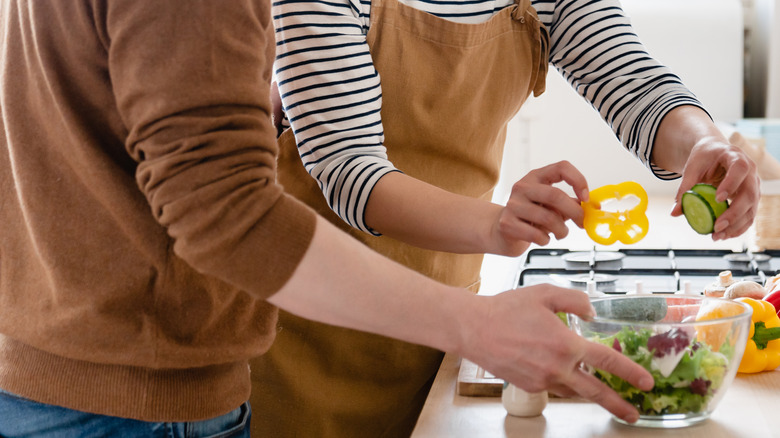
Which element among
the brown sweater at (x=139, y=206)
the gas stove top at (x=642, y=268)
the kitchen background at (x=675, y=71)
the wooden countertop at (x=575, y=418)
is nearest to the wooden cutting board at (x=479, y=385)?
the wooden countertop at (x=575, y=418)

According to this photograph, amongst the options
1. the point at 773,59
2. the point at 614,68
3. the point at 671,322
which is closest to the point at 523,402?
the point at 671,322

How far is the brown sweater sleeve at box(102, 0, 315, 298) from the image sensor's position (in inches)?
21.5

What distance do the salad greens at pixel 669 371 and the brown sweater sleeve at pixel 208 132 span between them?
0.34 metres

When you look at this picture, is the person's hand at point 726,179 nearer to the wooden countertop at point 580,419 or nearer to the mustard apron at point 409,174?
the wooden countertop at point 580,419

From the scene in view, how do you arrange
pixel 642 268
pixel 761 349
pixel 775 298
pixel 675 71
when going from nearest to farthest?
pixel 761 349, pixel 775 298, pixel 642 268, pixel 675 71

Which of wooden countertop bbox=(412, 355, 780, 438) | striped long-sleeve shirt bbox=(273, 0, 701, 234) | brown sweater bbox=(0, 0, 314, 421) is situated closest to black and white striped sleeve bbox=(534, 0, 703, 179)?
striped long-sleeve shirt bbox=(273, 0, 701, 234)

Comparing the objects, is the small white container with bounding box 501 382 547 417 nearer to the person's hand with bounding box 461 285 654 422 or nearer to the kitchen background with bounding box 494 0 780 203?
the person's hand with bounding box 461 285 654 422

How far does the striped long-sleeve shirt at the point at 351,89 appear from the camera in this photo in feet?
3.10

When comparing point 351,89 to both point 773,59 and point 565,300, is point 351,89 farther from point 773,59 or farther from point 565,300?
point 773,59

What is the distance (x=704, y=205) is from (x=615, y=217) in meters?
0.09

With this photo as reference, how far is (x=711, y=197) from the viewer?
0.85m

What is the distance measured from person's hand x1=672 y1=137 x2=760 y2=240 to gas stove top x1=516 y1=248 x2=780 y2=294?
31 centimetres

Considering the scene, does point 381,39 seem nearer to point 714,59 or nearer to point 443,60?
point 443,60

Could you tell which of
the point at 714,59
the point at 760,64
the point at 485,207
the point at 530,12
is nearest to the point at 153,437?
the point at 485,207
